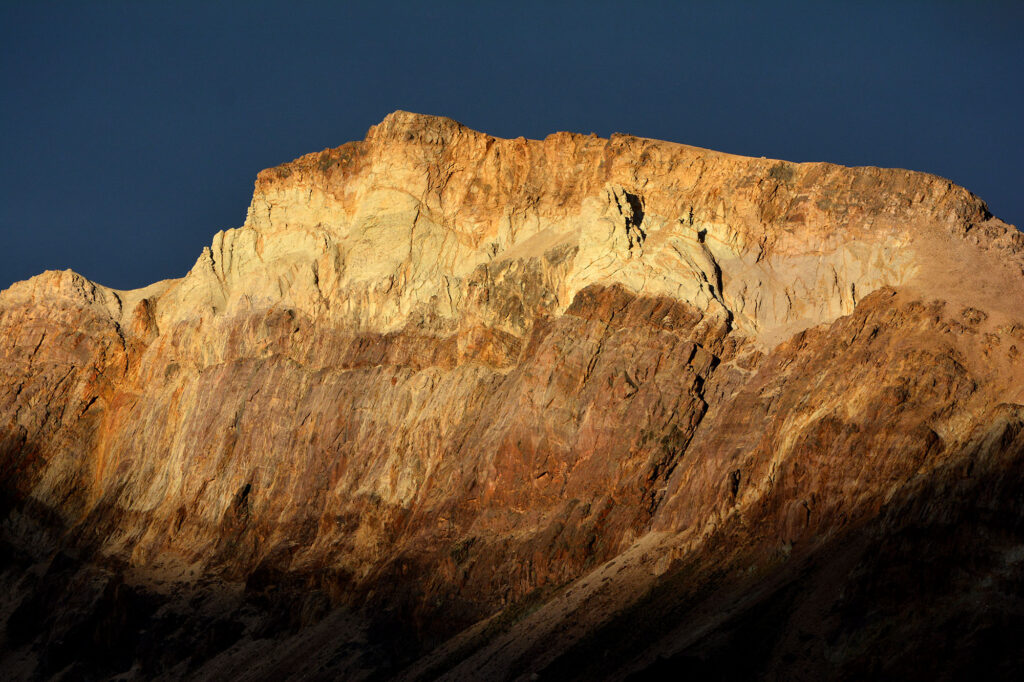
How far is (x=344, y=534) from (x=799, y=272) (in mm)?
31487

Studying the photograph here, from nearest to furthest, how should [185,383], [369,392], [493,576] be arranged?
[493,576] < [369,392] < [185,383]

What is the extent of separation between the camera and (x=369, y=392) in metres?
102

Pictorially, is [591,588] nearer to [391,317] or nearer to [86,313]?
[391,317]

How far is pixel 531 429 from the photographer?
91.7 metres

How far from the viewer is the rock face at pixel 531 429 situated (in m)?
71.8

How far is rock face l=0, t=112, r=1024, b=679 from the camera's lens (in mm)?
71750

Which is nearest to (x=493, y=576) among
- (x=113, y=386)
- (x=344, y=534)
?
(x=344, y=534)

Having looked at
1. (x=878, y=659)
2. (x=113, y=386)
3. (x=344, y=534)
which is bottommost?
(x=878, y=659)

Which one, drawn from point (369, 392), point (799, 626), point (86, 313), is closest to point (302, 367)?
point (369, 392)

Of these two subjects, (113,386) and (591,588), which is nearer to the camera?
(591,588)

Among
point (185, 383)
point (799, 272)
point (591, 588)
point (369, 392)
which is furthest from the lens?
point (185, 383)

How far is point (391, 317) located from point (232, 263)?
1807cm

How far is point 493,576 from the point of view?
86.9m

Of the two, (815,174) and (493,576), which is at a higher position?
(815,174)
